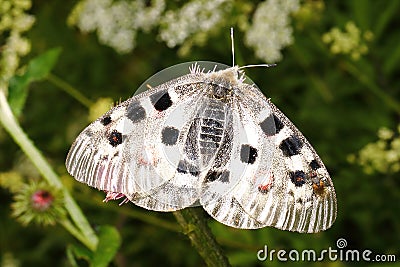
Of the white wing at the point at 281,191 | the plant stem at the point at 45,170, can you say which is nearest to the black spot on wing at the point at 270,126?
the white wing at the point at 281,191

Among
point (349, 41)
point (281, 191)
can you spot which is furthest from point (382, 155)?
point (281, 191)

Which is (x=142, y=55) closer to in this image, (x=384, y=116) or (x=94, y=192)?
(x=94, y=192)

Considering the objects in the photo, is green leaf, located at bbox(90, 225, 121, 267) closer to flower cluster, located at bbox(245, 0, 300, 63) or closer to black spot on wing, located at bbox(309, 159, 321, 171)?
black spot on wing, located at bbox(309, 159, 321, 171)

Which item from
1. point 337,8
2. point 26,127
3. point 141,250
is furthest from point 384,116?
point 26,127

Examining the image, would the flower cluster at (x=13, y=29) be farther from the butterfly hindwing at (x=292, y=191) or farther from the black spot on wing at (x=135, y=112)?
the butterfly hindwing at (x=292, y=191)

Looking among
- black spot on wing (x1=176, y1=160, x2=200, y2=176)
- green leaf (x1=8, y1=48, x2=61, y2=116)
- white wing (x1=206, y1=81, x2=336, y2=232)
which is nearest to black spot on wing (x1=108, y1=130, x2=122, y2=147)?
black spot on wing (x1=176, y1=160, x2=200, y2=176)
